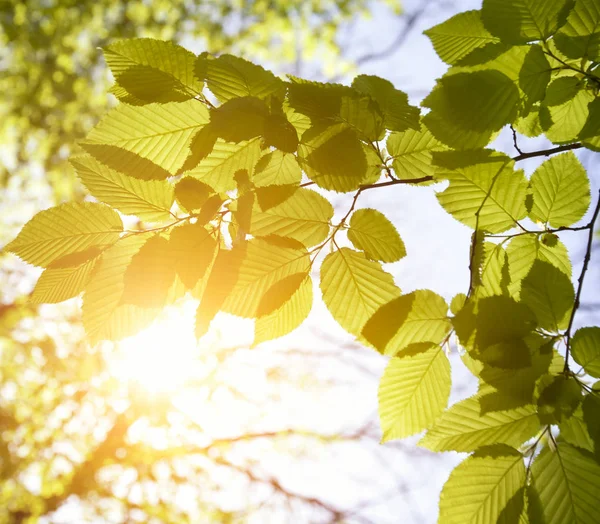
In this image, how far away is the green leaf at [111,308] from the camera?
0.60 meters

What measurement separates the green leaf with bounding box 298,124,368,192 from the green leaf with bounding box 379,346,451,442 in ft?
0.85

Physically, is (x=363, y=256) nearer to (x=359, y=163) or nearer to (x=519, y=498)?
(x=359, y=163)

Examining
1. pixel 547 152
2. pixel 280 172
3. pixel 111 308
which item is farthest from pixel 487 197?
pixel 111 308

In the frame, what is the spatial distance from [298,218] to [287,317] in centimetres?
15

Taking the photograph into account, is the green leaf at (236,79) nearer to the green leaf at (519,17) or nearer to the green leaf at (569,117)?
the green leaf at (519,17)

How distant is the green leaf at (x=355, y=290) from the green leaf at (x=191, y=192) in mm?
194

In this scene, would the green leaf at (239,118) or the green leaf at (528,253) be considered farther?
the green leaf at (528,253)

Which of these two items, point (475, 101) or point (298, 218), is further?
point (298, 218)

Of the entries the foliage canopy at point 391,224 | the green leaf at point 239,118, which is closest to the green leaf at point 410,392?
the foliage canopy at point 391,224

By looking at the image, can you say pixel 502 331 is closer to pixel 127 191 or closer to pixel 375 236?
pixel 375 236

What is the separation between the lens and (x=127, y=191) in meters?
0.62

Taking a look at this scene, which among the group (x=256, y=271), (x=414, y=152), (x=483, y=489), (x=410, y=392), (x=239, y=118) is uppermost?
(x=414, y=152)

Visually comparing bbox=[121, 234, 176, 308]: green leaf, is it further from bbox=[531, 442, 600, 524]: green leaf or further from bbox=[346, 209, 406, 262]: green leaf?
bbox=[531, 442, 600, 524]: green leaf

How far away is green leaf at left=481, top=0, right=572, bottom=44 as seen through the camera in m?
0.52
